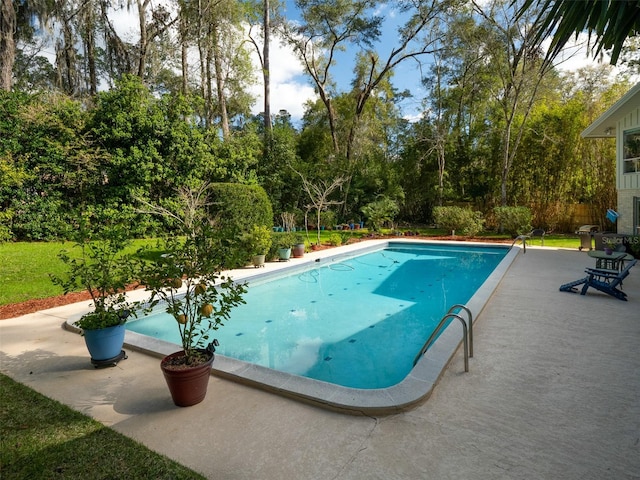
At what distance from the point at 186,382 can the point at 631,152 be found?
14135 mm

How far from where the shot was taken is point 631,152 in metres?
11.1

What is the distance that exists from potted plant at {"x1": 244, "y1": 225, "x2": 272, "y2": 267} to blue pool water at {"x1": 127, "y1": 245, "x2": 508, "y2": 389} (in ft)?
2.55

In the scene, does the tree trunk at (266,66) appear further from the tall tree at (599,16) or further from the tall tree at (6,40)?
the tall tree at (599,16)

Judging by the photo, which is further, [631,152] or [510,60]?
[510,60]

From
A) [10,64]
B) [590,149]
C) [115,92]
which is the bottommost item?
[590,149]

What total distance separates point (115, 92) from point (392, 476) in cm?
1253

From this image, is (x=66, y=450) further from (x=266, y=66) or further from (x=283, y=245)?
(x=266, y=66)

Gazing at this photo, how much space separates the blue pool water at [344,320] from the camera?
4531 mm

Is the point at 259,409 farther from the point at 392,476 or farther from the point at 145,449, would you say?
the point at 392,476

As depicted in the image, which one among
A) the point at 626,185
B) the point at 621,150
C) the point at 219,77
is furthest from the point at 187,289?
the point at 219,77

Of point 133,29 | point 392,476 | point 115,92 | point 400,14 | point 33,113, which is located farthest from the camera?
point 400,14

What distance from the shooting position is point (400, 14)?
19.2m

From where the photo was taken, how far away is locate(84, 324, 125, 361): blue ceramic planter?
11.5ft

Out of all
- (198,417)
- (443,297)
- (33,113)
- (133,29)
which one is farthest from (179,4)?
(198,417)
